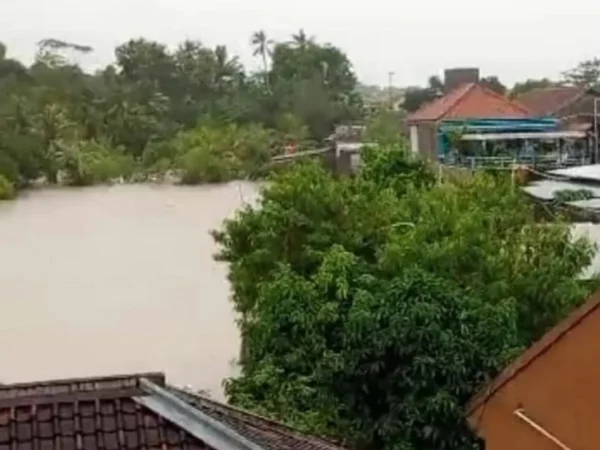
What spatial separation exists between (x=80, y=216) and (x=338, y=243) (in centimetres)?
981

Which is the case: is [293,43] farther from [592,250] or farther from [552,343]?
[552,343]

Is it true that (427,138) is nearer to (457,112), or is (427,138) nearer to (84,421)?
(457,112)

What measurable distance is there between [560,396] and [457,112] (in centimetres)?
1283

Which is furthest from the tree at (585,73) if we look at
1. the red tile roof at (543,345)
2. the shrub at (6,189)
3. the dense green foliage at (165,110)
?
the red tile roof at (543,345)

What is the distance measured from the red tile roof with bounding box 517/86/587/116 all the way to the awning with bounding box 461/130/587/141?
1.59m

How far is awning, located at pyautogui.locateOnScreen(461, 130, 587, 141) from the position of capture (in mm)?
15238

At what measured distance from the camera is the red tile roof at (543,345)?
3.88 meters

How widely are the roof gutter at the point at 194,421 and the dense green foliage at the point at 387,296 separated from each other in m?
3.12

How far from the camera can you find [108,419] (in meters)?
2.45

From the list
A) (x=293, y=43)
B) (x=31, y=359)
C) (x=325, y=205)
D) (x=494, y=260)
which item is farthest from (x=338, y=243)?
(x=293, y=43)

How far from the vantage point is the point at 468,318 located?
5.94 metres

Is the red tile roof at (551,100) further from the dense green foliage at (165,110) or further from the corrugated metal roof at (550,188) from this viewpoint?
the corrugated metal roof at (550,188)

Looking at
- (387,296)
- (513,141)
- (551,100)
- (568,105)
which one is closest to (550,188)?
(387,296)

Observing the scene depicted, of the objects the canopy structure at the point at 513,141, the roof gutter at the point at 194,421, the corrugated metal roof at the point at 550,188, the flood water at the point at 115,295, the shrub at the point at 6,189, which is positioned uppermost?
the roof gutter at the point at 194,421
